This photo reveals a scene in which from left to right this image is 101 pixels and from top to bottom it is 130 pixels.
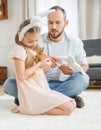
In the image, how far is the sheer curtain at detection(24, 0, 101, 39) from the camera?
4.79 metres

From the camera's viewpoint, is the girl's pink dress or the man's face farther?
the man's face

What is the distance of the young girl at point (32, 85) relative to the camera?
1.98 m

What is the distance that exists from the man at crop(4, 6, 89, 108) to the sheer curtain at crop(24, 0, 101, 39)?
8.14ft

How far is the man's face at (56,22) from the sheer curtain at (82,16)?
256 cm

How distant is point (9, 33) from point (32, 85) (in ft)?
10.9

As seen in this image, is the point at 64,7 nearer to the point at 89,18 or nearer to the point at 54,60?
the point at 89,18

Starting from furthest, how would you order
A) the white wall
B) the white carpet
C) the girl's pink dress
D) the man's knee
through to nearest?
1. the white wall
2. the man's knee
3. the girl's pink dress
4. the white carpet

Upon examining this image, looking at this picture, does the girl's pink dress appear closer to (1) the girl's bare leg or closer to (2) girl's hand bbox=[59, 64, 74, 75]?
(1) the girl's bare leg

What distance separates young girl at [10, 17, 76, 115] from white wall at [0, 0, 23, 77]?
3163 mm

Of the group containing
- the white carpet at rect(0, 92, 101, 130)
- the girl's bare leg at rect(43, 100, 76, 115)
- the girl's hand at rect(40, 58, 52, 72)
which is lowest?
the white carpet at rect(0, 92, 101, 130)

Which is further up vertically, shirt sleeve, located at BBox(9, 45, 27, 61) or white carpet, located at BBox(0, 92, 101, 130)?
shirt sleeve, located at BBox(9, 45, 27, 61)

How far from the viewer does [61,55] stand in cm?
233

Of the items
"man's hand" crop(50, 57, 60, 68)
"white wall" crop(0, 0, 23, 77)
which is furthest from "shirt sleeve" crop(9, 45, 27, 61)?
→ "white wall" crop(0, 0, 23, 77)

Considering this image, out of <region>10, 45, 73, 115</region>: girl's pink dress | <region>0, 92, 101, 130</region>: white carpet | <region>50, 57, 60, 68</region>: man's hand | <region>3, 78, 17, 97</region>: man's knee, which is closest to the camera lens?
<region>0, 92, 101, 130</region>: white carpet
